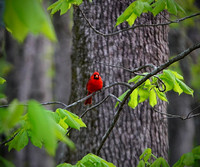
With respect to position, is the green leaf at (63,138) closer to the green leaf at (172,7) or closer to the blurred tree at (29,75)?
the green leaf at (172,7)

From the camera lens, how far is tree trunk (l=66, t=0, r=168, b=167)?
103 inches

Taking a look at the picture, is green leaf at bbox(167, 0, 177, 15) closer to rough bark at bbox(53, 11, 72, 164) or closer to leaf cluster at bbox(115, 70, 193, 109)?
leaf cluster at bbox(115, 70, 193, 109)

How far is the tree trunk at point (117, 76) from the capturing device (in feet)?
8.56

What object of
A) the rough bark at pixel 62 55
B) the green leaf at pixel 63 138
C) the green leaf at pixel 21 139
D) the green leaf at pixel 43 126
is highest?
the rough bark at pixel 62 55

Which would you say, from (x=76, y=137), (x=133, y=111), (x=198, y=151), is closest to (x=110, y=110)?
(x=133, y=111)

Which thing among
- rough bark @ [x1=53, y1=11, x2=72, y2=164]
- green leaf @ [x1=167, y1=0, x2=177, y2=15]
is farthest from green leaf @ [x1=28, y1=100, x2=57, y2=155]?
rough bark @ [x1=53, y1=11, x2=72, y2=164]

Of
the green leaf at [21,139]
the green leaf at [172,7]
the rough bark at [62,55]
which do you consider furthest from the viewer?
the rough bark at [62,55]

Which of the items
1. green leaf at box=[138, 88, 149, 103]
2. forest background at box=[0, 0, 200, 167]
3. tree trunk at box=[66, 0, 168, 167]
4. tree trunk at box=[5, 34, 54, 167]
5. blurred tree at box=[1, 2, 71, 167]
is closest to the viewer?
green leaf at box=[138, 88, 149, 103]

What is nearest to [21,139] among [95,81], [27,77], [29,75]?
[95,81]

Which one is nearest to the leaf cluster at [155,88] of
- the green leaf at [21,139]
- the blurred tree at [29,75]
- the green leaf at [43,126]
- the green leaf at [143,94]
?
the green leaf at [143,94]

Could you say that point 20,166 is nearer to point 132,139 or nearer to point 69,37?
point 69,37

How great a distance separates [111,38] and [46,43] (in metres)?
9.18

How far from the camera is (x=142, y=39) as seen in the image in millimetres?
2809

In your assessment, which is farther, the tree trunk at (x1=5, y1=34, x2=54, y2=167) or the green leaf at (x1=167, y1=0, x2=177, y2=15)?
the tree trunk at (x1=5, y1=34, x2=54, y2=167)
